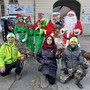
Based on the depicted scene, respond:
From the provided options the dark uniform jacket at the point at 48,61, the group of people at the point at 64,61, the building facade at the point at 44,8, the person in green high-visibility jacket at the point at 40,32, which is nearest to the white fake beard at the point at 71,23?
the person in green high-visibility jacket at the point at 40,32

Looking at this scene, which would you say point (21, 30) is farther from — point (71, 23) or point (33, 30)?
point (71, 23)

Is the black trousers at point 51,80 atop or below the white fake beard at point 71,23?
below

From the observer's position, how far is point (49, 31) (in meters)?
9.66

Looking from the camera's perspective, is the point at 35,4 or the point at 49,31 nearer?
the point at 49,31

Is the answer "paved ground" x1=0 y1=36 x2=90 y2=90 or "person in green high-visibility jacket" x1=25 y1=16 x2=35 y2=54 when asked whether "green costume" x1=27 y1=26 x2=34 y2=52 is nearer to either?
"person in green high-visibility jacket" x1=25 y1=16 x2=35 y2=54

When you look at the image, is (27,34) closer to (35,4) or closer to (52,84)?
(52,84)

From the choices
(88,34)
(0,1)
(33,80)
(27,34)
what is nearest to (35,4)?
(0,1)

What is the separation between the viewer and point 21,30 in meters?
9.84

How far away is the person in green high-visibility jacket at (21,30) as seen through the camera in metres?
9.75

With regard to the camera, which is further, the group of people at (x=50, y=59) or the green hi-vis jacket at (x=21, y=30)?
the green hi-vis jacket at (x=21, y=30)

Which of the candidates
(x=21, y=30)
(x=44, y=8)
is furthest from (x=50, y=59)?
(x=44, y=8)

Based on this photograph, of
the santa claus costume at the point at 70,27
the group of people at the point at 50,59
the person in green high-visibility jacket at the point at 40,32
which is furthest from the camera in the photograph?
the person in green high-visibility jacket at the point at 40,32

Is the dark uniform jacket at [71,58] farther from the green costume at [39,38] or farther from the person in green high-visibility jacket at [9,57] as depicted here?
the green costume at [39,38]

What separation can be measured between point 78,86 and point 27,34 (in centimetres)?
362
